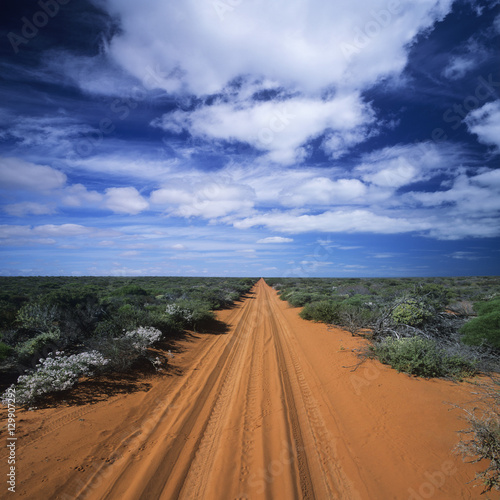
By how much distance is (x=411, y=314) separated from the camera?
886cm

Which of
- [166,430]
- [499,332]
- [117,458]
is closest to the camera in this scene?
[117,458]

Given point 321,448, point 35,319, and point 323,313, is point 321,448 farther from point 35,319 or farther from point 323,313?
point 323,313

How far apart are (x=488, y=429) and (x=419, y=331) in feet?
17.0

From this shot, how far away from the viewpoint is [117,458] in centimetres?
384

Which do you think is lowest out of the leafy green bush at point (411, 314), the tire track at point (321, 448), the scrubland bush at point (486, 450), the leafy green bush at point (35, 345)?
the tire track at point (321, 448)

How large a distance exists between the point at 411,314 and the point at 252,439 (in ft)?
24.4

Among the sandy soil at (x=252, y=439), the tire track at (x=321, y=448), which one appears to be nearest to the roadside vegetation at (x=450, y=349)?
the sandy soil at (x=252, y=439)

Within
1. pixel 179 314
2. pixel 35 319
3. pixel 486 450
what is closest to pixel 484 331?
pixel 486 450

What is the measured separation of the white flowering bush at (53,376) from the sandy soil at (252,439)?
35 centimetres

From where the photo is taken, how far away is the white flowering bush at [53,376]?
4918 millimetres

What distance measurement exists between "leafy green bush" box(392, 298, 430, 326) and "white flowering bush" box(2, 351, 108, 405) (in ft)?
31.5

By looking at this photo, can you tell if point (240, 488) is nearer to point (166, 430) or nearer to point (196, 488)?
point (196, 488)

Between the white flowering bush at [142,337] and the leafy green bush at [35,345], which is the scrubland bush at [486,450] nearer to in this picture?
the white flowering bush at [142,337]

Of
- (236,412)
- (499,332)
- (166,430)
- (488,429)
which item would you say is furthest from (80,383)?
(499,332)
